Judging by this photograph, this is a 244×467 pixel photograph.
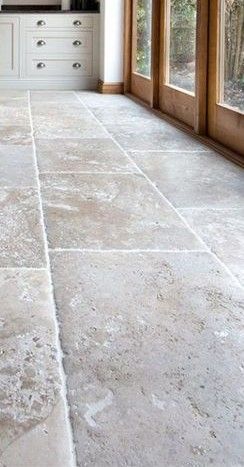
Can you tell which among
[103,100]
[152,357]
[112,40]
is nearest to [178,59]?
[103,100]

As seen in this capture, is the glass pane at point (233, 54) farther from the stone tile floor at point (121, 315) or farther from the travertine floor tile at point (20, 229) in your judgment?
the travertine floor tile at point (20, 229)

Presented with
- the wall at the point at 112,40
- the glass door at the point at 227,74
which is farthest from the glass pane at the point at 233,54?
the wall at the point at 112,40

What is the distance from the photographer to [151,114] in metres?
4.35

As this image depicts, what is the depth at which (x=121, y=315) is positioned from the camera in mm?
1231

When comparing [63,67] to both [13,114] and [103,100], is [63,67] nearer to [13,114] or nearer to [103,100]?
[103,100]

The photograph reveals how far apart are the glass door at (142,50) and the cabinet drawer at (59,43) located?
808mm

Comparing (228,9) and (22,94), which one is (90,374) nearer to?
(228,9)

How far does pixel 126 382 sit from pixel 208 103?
2.47 metres

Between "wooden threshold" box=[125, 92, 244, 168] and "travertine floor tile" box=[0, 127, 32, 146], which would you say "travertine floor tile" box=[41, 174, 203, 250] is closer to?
"wooden threshold" box=[125, 92, 244, 168]

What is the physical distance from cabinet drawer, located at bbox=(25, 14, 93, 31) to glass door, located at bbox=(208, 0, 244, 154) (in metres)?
3.11

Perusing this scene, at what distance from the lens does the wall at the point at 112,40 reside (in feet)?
18.4

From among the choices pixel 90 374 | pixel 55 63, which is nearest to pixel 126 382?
pixel 90 374

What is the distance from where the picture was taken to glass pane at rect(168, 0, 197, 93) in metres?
3.59

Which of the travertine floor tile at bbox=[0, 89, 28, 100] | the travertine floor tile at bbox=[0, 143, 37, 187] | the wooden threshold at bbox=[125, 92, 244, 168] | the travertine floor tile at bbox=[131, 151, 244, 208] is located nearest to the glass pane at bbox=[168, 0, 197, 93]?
the wooden threshold at bbox=[125, 92, 244, 168]
